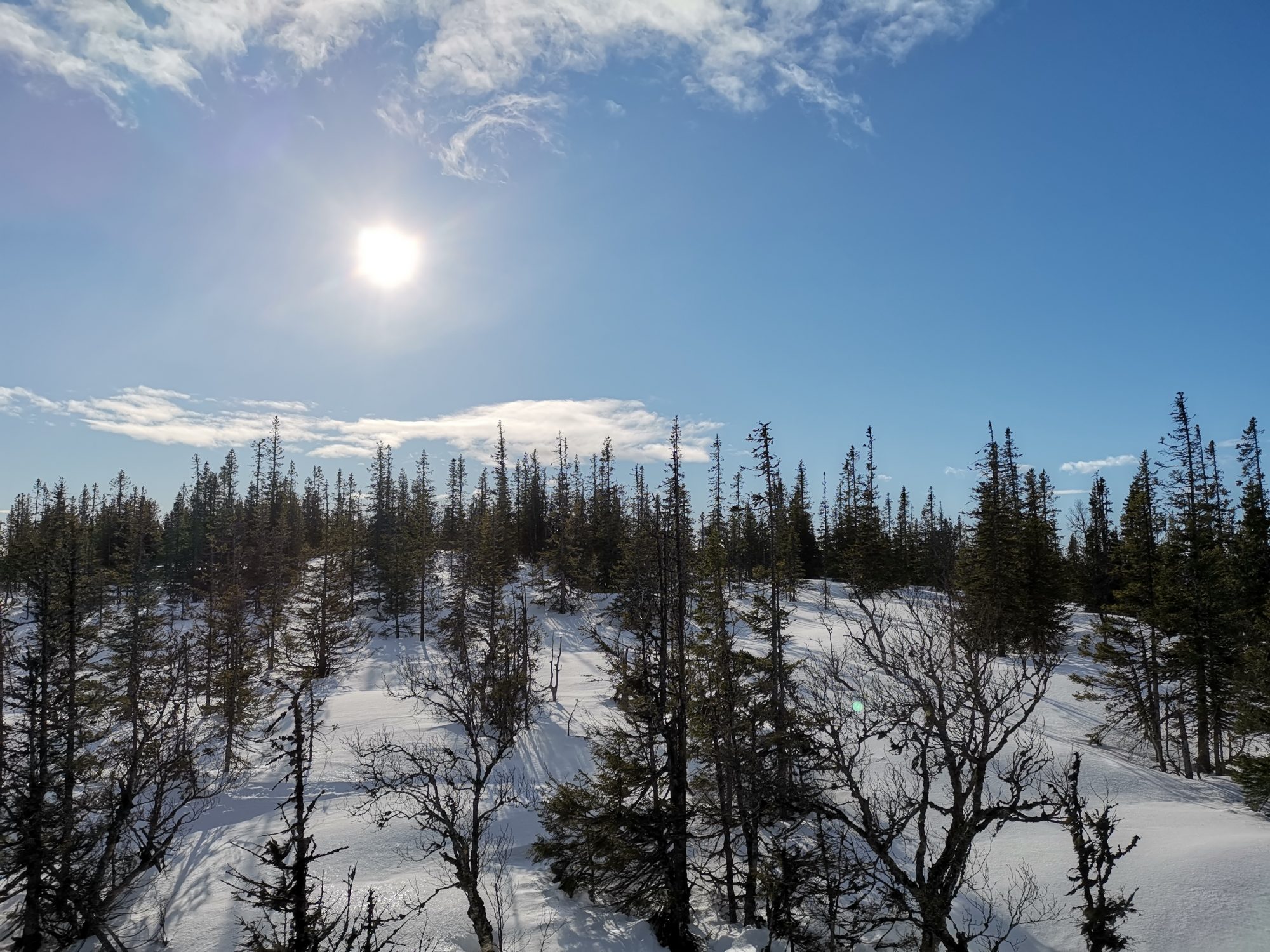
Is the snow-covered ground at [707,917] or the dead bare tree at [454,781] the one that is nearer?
the snow-covered ground at [707,917]

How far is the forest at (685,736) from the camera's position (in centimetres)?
1406

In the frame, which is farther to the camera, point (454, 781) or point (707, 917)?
point (454, 781)

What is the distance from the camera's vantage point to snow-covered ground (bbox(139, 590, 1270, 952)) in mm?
15812

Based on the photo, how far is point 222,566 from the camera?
5012 cm

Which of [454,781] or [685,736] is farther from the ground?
[685,736]

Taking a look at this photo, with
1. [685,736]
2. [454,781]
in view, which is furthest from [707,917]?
[454,781]

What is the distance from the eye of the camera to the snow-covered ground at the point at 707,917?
51.9ft

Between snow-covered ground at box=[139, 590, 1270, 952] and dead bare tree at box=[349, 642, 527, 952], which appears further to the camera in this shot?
dead bare tree at box=[349, 642, 527, 952]

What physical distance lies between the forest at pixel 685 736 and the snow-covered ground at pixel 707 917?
550 millimetres

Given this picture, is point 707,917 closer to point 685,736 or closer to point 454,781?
point 685,736

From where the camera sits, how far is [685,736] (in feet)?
66.5

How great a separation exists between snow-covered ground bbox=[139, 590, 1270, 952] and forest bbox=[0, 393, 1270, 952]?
21.6 inches

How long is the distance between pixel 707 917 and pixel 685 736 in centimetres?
641

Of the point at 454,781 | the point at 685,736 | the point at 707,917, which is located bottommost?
the point at 707,917
